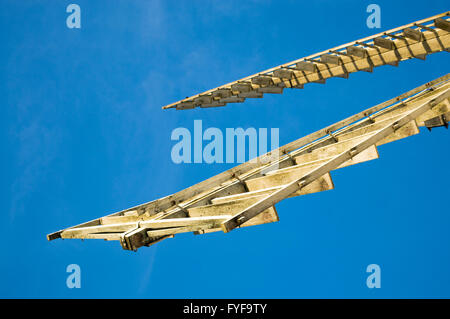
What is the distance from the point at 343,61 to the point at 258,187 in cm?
693

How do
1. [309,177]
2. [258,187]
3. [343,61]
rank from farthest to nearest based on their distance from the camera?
[343,61] < [258,187] < [309,177]

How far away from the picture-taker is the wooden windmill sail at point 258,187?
5.09 metres

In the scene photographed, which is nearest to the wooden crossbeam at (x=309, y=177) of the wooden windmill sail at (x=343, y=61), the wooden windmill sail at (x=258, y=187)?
the wooden windmill sail at (x=258, y=187)

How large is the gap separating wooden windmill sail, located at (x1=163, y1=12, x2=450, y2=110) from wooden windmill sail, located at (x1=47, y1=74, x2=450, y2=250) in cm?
151

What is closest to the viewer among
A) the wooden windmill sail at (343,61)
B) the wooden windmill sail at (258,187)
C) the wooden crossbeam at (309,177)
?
the wooden crossbeam at (309,177)

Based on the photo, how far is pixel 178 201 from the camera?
298 inches

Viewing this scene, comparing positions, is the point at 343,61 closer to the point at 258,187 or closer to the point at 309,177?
the point at 258,187

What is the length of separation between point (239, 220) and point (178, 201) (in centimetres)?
319

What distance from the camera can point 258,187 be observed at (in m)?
6.99

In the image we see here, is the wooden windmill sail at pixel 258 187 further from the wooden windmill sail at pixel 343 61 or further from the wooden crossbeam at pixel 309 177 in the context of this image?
the wooden windmill sail at pixel 343 61

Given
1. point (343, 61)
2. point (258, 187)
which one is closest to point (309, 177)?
point (258, 187)

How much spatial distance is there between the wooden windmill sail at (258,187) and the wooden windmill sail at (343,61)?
1513 millimetres

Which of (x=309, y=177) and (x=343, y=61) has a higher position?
(x=343, y=61)
